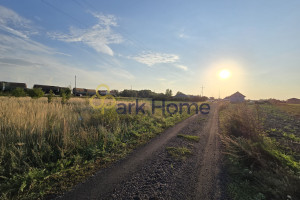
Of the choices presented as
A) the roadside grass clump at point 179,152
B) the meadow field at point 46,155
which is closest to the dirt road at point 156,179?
the roadside grass clump at point 179,152

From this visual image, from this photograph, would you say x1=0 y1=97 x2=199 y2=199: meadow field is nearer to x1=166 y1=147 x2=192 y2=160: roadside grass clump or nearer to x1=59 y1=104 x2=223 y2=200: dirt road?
x1=59 y1=104 x2=223 y2=200: dirt road

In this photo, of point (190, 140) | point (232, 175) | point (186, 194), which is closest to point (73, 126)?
point (186, 194)

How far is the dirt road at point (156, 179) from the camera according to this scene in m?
Result: 2.71

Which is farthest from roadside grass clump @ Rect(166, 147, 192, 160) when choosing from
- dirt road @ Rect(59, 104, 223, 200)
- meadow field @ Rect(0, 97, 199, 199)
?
meadow field @ Rect(0, 97, 199, 199)

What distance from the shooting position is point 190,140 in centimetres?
635

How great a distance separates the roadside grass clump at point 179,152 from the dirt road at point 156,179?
133 mm

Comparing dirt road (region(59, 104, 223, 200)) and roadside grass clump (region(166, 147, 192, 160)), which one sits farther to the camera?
roadside grass clump (region(166, 147, 192, 160))

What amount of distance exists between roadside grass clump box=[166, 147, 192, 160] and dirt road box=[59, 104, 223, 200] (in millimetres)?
133

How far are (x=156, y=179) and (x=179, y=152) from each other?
1.91 m

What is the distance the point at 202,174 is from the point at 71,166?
12.3 ft

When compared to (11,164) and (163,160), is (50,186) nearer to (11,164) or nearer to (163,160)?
(11,164)

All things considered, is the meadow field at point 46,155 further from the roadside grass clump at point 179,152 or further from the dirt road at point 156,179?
the roadside grass clump at point 179,152

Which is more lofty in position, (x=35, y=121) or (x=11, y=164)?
(x=35, y=121)

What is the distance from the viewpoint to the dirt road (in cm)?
271
